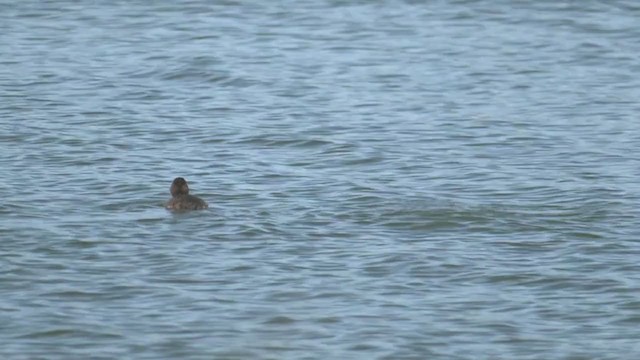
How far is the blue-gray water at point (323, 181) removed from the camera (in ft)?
31.3

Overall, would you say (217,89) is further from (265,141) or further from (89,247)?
(89,247)

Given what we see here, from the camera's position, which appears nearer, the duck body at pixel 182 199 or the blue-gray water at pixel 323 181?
the blue-gray water at pixel 323 181

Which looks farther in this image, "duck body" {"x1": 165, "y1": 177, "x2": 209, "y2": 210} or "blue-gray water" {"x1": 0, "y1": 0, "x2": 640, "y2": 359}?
"duck body" {"x1": 165, "y1": 177, "x2": 209, "y2": 210}

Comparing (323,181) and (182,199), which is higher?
(182,199)

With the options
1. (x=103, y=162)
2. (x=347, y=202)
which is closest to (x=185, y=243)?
(x=347, y=202)

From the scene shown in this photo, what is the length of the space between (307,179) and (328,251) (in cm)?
212

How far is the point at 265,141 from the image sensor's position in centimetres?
1444

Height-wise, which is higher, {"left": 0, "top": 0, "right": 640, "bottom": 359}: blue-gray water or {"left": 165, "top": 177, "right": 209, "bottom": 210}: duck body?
{"left": 165, "top": 177, "right": 209, "bottom": 210}: duck body

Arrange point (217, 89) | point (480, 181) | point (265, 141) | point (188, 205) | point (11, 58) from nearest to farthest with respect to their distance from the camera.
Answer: point (188, 205), point (480, 181), point (265, 141), point (217, 89), point (11, 58)

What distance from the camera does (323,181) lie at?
12.9 metres

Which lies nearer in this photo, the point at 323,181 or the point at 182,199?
the point at 182,199

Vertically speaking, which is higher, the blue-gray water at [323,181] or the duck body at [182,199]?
the duck body at [182,199]

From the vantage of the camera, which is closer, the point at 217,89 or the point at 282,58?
the point at 217,89

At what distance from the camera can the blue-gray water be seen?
375 inches
